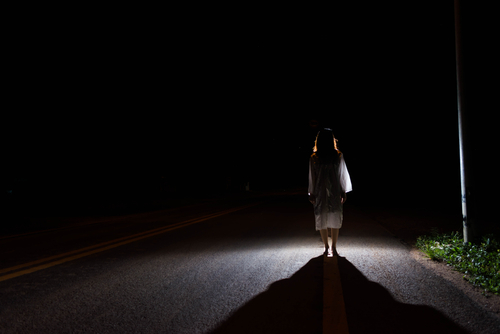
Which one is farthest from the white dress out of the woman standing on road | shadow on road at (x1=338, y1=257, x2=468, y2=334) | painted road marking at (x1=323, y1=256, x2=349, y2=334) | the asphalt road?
shadow on road at (x1=338, y1=257, x2=468, y2=334)

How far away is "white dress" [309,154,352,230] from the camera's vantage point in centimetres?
562

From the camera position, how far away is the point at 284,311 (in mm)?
3311

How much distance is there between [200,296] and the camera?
3797mm

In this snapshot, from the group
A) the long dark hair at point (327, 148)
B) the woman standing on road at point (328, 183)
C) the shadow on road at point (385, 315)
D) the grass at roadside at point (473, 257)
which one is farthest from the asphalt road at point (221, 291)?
the long dark hair at point (327, 148)

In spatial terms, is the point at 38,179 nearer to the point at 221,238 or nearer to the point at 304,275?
the point at 221,238

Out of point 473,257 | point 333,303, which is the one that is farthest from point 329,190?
point 333,303

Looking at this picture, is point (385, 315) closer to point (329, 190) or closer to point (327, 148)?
point (329, 190)

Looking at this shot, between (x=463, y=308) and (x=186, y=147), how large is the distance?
134 feet

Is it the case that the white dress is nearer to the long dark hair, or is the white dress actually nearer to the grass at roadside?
the long dark hair

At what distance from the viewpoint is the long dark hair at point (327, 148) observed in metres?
5.69

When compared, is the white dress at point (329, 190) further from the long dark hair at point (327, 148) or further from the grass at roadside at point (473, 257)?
the grass at roadside at point (473, 257)

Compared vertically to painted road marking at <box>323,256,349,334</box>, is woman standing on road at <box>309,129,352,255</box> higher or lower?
higher

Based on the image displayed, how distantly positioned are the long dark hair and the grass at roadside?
2.20 m

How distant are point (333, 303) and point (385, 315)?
20.2 inches
